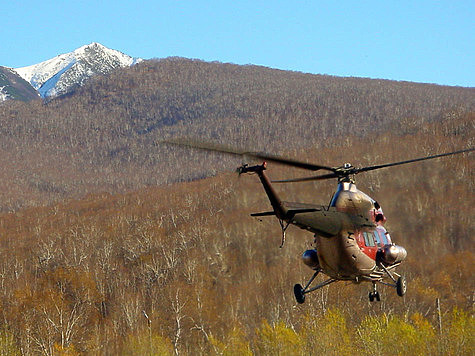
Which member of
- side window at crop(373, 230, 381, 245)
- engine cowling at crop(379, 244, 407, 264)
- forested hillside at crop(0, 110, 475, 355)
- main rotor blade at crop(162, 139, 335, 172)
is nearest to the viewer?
main rotor blade at crop(162, 139, 335, 172)

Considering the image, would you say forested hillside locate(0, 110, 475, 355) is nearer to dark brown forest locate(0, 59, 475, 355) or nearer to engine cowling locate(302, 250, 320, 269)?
dark brown forest locate(0, 59, 475, 355)

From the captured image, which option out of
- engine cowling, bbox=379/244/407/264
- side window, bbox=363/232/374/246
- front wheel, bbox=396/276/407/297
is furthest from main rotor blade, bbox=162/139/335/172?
front wheel, bbox=396/276/407/297

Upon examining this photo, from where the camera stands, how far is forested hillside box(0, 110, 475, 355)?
198 feet

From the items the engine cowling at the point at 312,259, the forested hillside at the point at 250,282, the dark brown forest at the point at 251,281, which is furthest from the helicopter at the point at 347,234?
the forested hillside at the point at 250,282

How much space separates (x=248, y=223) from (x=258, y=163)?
273ft

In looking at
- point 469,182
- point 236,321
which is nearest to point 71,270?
point 236,321

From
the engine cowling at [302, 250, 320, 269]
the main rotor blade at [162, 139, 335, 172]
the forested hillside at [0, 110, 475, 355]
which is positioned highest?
the main rotor blade at [162, 139, 335, 172]

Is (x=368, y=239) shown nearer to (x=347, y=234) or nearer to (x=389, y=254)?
(x=389, y=254)

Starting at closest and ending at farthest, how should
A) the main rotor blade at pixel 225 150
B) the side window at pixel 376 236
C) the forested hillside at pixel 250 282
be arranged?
the main rotor blade at pixel 225 150 → the side window at pixel 376 236 → the forested hillside at pixel 250 282

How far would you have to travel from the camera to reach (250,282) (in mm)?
91438

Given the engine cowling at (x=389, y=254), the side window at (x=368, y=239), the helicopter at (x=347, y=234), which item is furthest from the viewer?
the engine cowling at (x=389, y=254)

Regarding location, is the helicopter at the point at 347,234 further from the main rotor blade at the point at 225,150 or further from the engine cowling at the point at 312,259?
the main rotor blade at the point at 225,150

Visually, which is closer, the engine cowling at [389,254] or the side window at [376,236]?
the engine cowling at [389,254]

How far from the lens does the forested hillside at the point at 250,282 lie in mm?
60375
